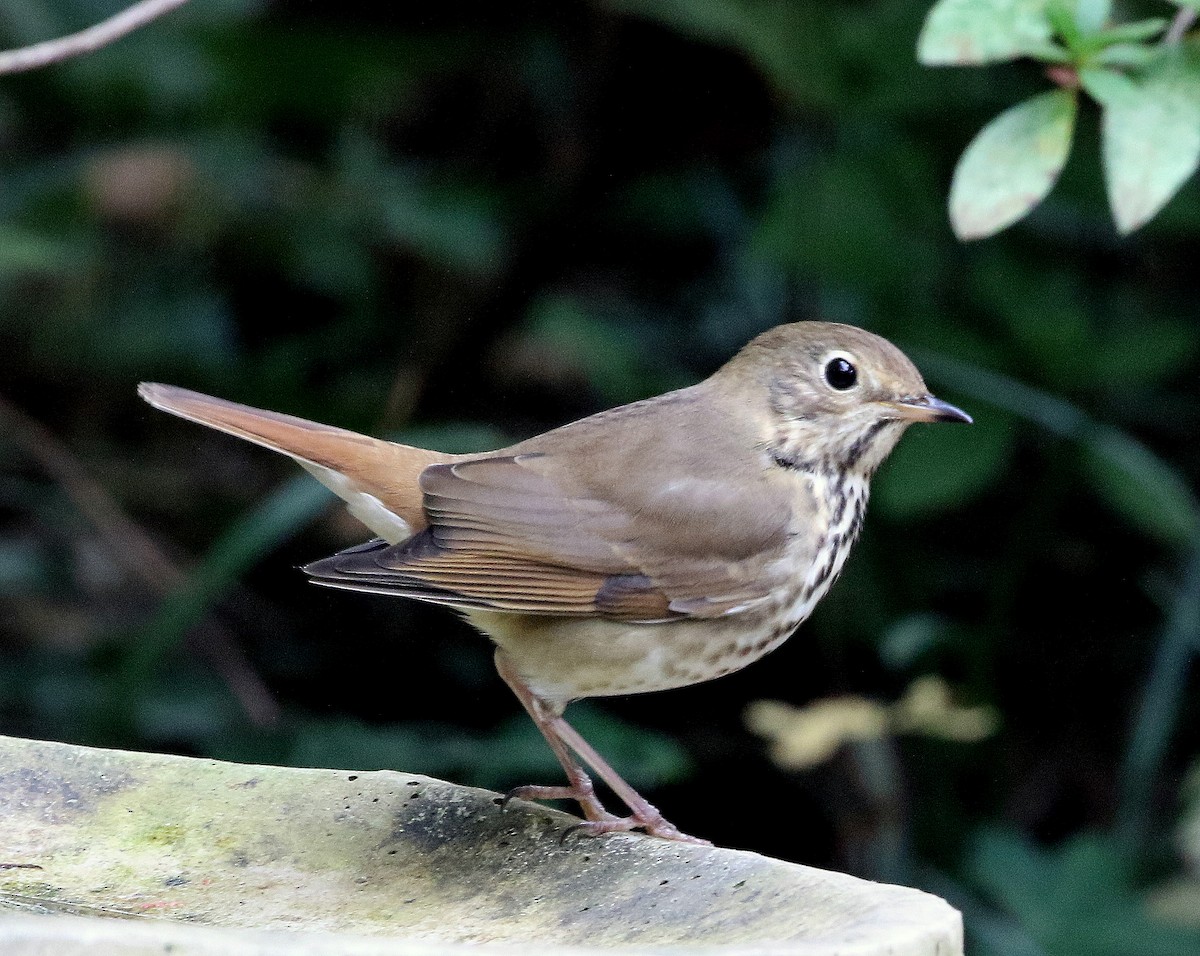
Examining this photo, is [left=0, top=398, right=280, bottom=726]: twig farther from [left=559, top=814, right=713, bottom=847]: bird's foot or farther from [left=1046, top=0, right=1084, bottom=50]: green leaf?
[left=1046, top=0, right=1084, bottom=50]: green leaf

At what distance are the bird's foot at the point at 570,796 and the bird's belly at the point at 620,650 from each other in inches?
6.1

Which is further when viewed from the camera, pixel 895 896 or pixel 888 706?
pixel 888 706

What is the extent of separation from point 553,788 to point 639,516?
436 mm

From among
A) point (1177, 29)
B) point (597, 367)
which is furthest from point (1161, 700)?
point (1177, 29)

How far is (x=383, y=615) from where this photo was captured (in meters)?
4.74

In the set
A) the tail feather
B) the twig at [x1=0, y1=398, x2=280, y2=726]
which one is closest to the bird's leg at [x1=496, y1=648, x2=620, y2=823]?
the tail feather

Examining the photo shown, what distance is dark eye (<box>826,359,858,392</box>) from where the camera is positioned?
262 cm

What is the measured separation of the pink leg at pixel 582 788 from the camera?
2336 millimetres

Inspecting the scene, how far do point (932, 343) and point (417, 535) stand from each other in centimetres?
178

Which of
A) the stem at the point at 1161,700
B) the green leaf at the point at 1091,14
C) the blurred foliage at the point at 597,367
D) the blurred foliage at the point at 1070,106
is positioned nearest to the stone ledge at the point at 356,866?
the blurred foliage at the point at 1070,106

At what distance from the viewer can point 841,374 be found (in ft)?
8.63

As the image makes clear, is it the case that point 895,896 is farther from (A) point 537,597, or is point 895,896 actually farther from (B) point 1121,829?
(B) point 1121,829

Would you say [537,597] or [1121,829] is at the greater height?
[537,597]

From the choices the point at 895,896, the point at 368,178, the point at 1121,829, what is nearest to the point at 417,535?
the point at 895,896
